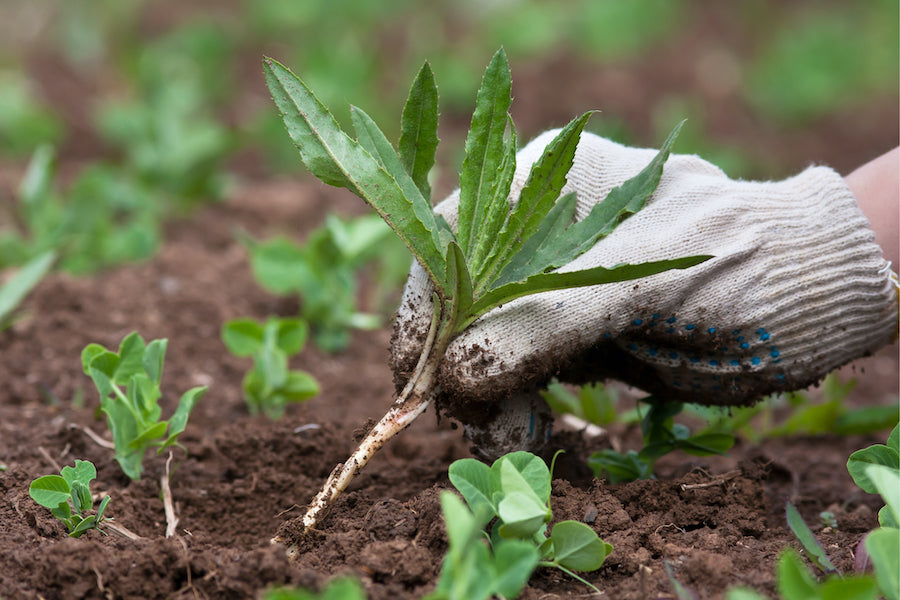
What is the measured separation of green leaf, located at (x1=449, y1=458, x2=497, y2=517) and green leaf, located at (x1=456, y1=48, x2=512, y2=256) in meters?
0.37

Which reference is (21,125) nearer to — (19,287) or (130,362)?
(19,287)

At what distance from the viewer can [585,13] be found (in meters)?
6.07

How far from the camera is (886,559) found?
1105mm

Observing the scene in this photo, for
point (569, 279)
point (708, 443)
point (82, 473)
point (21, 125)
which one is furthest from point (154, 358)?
point (21, 125)

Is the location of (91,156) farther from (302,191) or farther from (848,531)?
(848,531)

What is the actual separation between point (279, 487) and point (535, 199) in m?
0.74

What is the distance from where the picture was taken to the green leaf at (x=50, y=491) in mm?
1400

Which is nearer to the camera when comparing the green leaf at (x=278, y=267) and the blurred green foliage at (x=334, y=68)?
the green leaf at (x=278, y=267)

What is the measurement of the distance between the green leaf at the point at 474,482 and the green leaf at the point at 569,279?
261 millimetres

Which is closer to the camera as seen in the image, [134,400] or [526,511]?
[526,511]

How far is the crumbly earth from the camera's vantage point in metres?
1.30

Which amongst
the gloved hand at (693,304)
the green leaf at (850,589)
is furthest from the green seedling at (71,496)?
the green leaf at (850,589)

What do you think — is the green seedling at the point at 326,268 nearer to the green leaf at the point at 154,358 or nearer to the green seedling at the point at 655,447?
the green leaf at the point at 154,358

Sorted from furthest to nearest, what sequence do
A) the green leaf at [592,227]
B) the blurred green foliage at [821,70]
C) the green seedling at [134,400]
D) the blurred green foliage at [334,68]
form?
the blurred green foliage at [821,70] < the blurred green foliage at [334,68] < the green seedling at [134,400] < the green leaf at [592,227]
